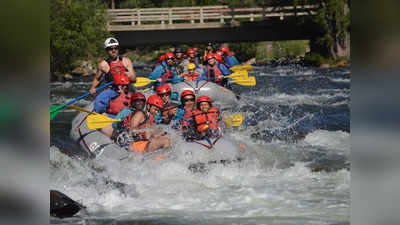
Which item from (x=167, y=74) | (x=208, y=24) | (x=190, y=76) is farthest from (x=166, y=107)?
(x=190, y=76)

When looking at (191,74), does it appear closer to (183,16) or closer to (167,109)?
(183,16)

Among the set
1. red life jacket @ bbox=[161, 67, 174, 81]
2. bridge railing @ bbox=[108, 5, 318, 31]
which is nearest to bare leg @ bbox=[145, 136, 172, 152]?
bridge railing @ bbox=[108, 5, 318, 31]

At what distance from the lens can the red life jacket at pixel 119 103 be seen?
544 cm

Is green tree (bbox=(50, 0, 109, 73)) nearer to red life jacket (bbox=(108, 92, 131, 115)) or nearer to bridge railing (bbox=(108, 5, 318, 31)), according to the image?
bridge railing (bbox=(108, 5, 318, 31))

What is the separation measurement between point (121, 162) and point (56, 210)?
89 cm

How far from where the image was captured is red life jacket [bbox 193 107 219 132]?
16.4 ft

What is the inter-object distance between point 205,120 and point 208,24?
7.18ft

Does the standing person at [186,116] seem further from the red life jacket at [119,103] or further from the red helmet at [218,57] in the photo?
the red helmet at [218,57]

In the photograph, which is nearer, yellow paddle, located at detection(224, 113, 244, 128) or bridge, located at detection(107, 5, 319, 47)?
yellow paddle, located at detection(224, 113, 244, 128)

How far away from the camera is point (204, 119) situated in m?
5.00

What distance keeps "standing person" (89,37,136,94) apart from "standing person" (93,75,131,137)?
0.56ft
